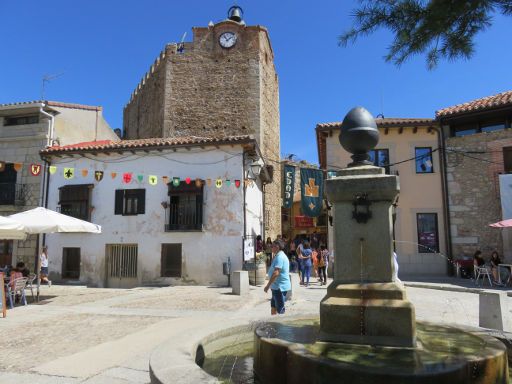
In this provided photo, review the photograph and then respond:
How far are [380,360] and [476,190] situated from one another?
1702 centimetres

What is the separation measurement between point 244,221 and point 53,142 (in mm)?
10293

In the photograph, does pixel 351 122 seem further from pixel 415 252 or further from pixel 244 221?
pixel 415 252

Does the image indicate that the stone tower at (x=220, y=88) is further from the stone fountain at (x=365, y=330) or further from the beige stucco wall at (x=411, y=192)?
the stone fountain at (x=365, y=330)

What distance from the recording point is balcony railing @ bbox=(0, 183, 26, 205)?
18.3 m

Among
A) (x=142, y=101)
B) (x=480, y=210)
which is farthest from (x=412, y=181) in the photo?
(x=142, y=101)

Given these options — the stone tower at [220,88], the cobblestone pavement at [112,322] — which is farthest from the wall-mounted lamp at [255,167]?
the stone tower at [220,88]

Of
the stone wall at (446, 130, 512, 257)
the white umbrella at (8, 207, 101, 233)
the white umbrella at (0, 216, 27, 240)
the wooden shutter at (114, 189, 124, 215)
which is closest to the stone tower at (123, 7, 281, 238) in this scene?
the wooden shutter at (114, 189, 124, 215)

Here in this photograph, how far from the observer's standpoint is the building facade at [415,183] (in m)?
17.9

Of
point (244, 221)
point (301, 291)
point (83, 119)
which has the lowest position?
point (301, 291)

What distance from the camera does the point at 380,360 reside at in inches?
126

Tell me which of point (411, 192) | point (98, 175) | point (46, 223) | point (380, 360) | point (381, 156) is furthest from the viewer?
point (381, 156)

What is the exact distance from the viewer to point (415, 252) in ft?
58.8

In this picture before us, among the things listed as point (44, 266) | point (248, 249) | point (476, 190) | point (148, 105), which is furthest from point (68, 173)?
point (148, 105)

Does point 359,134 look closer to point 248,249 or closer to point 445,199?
point 248,249
